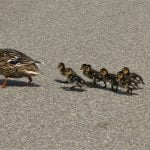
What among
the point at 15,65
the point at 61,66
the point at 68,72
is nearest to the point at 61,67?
the point at 61,66

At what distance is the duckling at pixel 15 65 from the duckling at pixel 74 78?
50 cm

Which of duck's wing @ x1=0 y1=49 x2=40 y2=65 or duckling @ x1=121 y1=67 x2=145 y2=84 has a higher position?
duck's wing @ x1=0 y1=49 x2=40 y2=65

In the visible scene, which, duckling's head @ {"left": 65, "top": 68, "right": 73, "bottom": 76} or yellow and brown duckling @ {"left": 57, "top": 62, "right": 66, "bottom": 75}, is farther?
yellow and brown duckling @ {"left": 57, "top": 62, "right": 66, "bottom": 75}

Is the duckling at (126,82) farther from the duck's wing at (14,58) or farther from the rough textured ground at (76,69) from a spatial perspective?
the duck's wing at (14,58)

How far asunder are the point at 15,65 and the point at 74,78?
95 cm

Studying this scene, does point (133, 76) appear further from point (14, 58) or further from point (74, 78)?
point (14, 58)

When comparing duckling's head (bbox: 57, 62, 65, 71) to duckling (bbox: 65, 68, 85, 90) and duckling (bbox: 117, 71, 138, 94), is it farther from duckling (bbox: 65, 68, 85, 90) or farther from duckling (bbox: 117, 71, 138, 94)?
duckling (bbox: 117, 71, 138, 94)

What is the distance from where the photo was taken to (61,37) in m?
14.1

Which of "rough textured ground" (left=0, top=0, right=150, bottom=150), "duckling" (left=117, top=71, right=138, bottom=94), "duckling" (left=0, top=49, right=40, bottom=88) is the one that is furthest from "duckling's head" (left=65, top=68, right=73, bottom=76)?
"duckling" (left=117, top=71, right=138, bottom=94)

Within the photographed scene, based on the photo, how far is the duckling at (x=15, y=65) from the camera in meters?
10.8

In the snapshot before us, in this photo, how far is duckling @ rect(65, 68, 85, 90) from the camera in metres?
10.7

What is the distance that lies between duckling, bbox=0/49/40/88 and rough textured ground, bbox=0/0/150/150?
0.74ft

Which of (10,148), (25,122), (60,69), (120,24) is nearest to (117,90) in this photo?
(60,69)

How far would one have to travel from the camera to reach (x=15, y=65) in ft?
35.4
